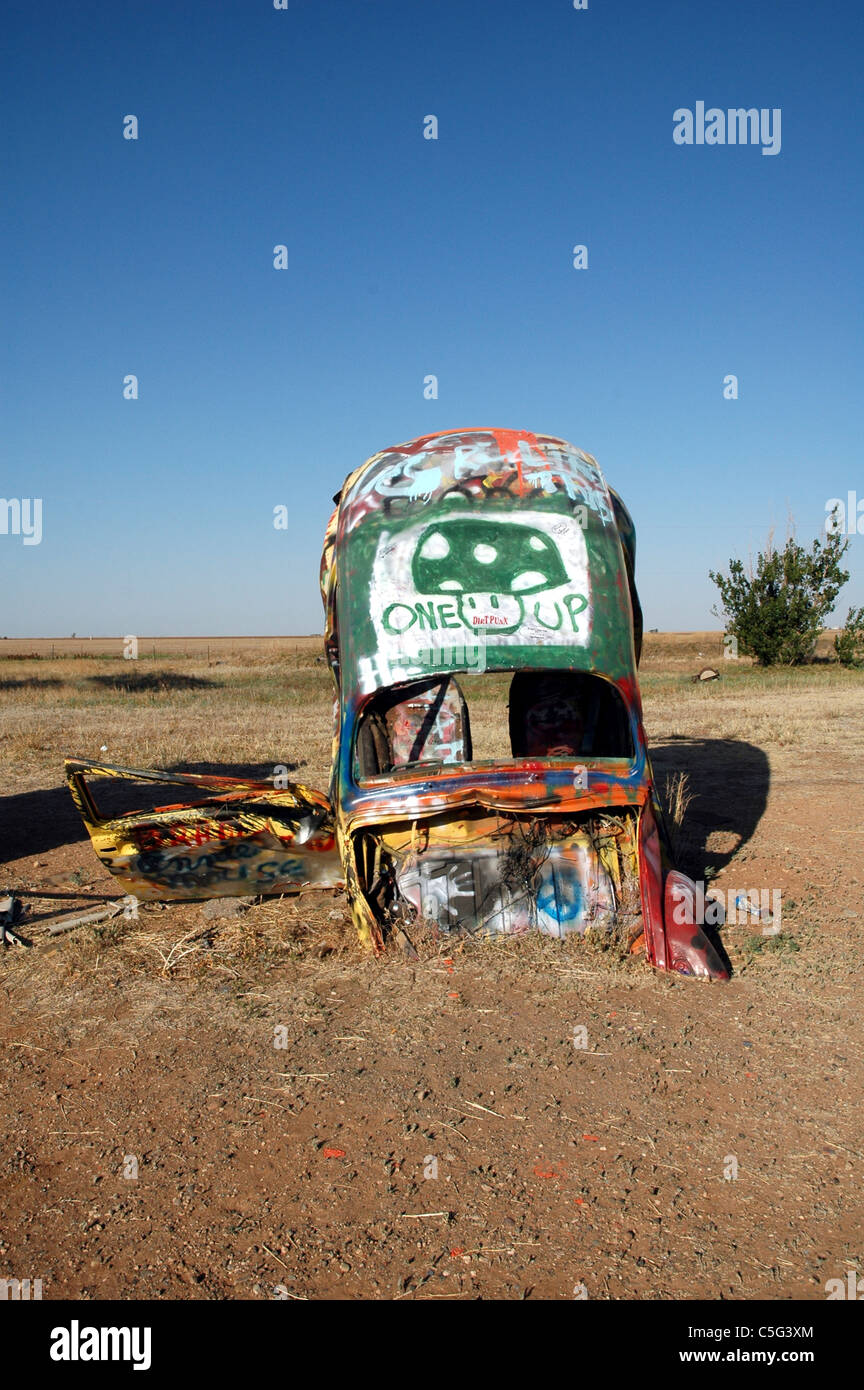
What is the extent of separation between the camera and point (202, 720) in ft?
59.8

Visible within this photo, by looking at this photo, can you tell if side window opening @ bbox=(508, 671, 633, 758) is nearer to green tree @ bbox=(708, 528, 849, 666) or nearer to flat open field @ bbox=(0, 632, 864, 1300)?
flat open field @ bbox=(0, 632, 864, 1300)

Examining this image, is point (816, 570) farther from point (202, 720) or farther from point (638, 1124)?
point (638, 1124)

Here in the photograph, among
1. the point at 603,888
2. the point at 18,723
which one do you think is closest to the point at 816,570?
the point at 18,723

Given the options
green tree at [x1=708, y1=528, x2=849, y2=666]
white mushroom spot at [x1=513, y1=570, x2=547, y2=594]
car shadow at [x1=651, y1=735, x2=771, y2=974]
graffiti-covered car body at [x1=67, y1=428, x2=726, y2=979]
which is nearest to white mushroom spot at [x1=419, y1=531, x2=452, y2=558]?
graffiti-covered car body at [x1=67, y1=428, x2=726, y2=979]

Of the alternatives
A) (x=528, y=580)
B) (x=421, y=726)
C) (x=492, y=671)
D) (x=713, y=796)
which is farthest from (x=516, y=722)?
(x=713, y=796)

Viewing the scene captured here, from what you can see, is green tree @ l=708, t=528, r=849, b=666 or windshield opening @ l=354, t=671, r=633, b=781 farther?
green tree @ l=708, t=528, r=849, b=666

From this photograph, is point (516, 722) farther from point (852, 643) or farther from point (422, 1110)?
point (852, 643)

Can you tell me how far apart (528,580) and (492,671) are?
1.82ft

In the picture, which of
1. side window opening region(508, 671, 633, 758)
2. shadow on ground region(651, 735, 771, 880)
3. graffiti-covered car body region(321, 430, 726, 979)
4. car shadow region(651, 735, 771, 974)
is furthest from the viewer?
shadow on ground region(651, 735, 771, 880)

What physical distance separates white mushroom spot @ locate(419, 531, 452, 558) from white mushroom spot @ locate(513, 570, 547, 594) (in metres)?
0.43

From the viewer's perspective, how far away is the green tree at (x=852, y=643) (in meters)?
31.7

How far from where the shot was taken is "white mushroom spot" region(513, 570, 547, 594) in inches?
204

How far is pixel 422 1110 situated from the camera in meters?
3.74

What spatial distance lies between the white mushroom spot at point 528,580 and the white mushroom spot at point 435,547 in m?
0.43
